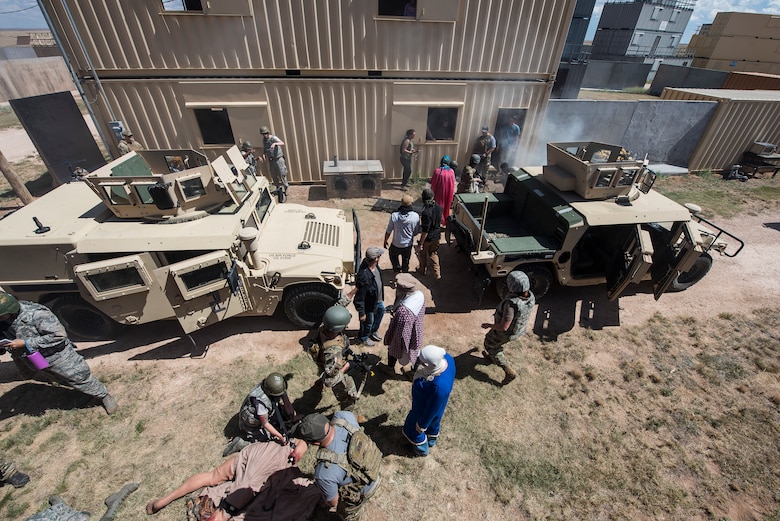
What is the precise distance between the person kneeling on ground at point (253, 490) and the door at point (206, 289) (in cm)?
208

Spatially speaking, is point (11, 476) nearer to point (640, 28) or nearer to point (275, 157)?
point (275, 157)

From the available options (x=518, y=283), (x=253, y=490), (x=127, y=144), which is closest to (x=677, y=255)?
(x=518, y=283)

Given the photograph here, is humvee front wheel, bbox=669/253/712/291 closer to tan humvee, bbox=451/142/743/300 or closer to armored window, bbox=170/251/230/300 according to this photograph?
tan humvee, bbox=451/142/743/300

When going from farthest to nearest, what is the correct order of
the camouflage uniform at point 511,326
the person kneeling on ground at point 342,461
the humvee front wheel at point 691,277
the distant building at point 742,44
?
the distant building at point 742,44, the humvee front wheel at point 691,277, the camouflage uniform at point 511,326, the person kneeling on ground at point 342,461

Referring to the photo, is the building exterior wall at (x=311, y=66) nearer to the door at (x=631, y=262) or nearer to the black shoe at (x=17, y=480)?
the door at (x=631, y=262)

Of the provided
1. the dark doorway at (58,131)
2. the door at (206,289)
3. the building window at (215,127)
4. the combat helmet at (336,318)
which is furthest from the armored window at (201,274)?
the dark doorway at (58,131)

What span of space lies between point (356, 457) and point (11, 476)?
4129 mm

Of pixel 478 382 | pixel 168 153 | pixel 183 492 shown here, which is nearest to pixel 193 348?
pixel 183 492

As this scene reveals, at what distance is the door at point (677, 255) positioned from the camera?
5.74m

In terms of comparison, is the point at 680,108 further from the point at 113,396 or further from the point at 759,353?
the point at 113,396

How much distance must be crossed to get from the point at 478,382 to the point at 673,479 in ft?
8.06

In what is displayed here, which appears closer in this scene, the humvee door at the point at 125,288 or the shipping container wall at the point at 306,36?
the humvee door at the point at 125,288

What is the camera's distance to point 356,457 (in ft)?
9.89

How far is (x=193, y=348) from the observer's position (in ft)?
18.8
